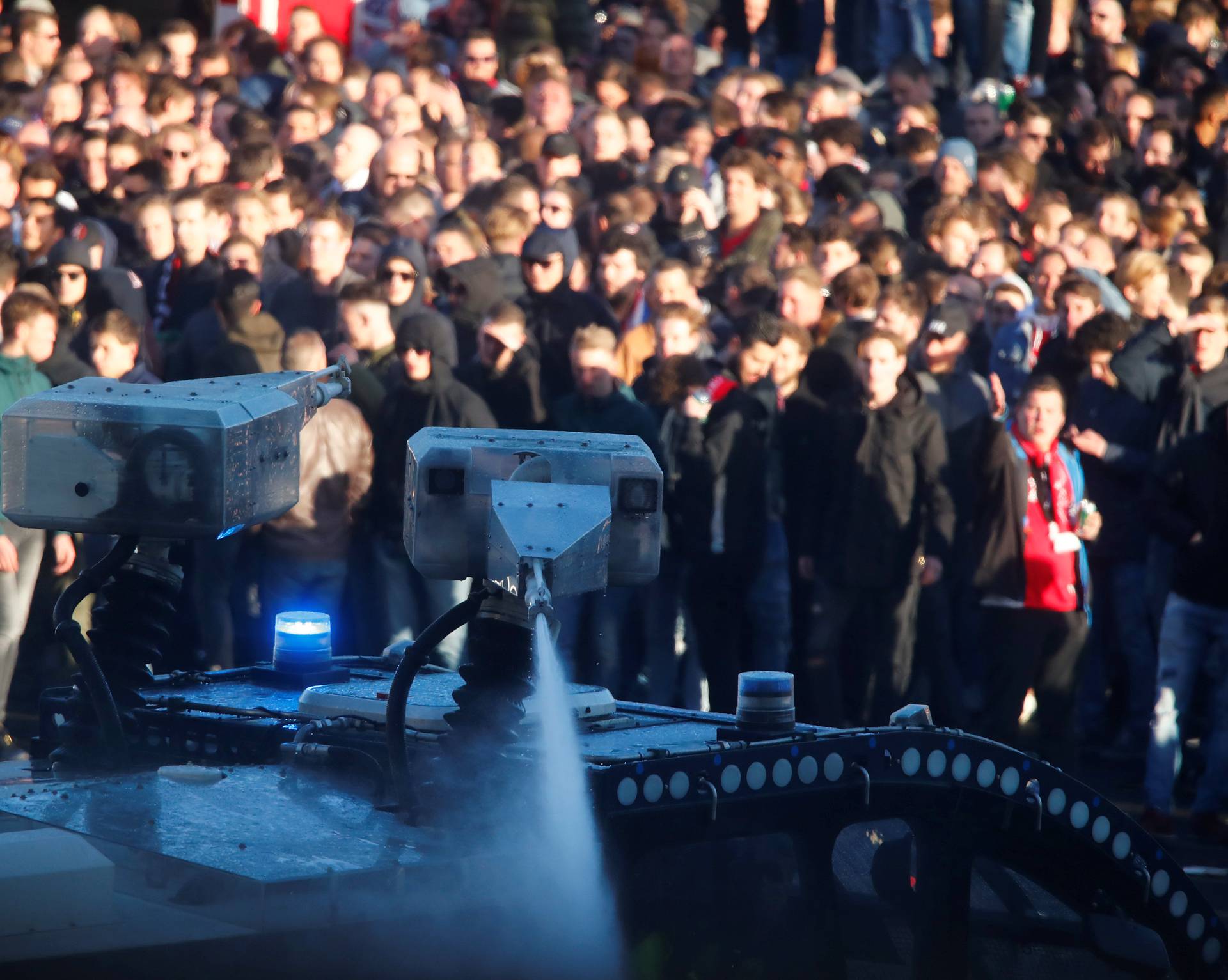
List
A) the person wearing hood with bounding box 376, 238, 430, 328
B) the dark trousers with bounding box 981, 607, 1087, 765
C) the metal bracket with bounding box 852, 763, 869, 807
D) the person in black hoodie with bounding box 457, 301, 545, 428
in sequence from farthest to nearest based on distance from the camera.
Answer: the person wearing hood with bounding box 376, 238, 430, 328 → the person in black hoodie with bounding box 457, 301, 545, 428 → the dark trousers with bounding box 981, 607, 1087, 765 → the metal bracket with bounding box 852, 763, 869, 807

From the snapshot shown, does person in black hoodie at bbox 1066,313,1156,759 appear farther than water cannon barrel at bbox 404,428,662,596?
Yes

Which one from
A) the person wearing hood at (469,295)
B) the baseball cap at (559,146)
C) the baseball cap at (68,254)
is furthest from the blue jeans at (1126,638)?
the baseball cap at (68,254)

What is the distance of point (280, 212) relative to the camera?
33.7ft

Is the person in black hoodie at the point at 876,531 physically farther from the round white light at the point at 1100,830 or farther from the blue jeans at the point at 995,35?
the blue jeans at the point at 995,35

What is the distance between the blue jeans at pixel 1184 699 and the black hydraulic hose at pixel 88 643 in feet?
14.9

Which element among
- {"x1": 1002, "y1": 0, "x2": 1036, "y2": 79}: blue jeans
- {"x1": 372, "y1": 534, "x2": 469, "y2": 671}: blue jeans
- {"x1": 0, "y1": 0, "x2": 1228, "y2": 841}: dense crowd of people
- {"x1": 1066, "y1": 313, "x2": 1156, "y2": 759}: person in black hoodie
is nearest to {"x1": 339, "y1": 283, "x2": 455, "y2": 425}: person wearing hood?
{"x1": 0, "y1": 0, "x2": 1228, "y2": 841}: dense crowd of people

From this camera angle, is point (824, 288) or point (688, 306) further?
point (824, 288)

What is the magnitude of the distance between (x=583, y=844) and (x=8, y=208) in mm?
8286

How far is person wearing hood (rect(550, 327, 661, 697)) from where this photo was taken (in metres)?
7.75

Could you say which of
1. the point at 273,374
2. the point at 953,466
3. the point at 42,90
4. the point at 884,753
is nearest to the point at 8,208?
Answer: the point at 42,90

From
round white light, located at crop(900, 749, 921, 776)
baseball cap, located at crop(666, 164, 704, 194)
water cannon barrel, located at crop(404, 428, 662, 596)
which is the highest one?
baseball cap, located at crop(666, 164, 704, 194)

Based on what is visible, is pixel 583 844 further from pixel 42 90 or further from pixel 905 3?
pixel 905 3

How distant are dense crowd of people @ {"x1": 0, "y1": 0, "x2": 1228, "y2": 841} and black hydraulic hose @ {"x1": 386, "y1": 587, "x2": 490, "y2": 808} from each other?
14.5 feet

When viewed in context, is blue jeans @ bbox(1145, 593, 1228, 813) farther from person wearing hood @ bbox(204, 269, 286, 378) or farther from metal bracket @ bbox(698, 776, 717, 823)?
metal bracket @ bbox(698, 776, 717, 823)
